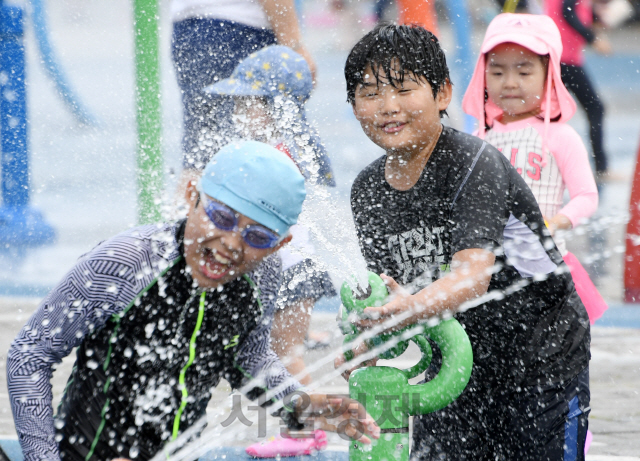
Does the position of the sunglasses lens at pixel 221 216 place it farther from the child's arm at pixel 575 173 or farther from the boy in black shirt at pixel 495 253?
the child's arm at pixel 575 173

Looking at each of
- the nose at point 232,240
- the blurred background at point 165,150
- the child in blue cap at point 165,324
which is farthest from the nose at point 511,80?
the nose at point 232,240

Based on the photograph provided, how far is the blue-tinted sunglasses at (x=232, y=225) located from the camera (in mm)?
2143

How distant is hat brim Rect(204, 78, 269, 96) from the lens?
3.80 meters

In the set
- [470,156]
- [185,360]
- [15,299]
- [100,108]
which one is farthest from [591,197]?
[100,108]

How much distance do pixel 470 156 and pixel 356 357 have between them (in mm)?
685

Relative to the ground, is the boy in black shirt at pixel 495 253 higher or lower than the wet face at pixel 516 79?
lower

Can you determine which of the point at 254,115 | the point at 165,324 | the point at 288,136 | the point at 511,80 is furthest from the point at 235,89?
the point at 165,324

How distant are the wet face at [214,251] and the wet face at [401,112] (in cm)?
60

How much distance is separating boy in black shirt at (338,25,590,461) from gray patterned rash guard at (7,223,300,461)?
1.61 feet

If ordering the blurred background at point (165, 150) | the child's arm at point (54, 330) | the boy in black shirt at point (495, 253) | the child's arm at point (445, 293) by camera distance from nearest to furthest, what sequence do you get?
the child's arm at point (54, 330)
the child's arm at point (445, 293)
the boy in black shirt at point (495, 253)
the blurred background at point (165, 150)

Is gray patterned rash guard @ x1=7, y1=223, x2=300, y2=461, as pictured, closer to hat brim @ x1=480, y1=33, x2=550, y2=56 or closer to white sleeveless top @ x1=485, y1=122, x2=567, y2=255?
white sleeveless top @ x1=485, y1=122, x2=567, y2=255

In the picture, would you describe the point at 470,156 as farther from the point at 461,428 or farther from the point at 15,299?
the point at 15,299

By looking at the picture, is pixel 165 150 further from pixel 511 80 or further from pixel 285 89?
pixel 511 80

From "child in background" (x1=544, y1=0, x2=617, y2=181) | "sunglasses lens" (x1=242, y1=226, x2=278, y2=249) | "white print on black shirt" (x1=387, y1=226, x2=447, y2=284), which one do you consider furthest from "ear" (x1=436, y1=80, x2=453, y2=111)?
"child in background" (x1=544, y1=0, x2=617, y2=181)
